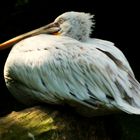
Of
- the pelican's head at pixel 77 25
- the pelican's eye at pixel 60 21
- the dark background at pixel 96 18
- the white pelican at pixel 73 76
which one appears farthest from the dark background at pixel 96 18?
the white pelican at pixel 73 76

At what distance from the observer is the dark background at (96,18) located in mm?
7723

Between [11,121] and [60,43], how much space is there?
2.48 ft

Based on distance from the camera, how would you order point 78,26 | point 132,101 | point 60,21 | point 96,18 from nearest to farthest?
point 132,101 < point 78,26 < point 60,21 < point 96,18

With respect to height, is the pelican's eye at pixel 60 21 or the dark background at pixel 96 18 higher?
the pelican's eye at pixel 60 21

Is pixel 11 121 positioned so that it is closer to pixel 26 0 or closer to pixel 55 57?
pixel 55 57

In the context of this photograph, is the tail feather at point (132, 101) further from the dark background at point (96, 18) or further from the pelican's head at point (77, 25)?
the dark background at point (96, 18)

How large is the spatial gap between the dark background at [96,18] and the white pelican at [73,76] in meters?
2.90

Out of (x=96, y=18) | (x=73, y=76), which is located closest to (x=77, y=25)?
(x=73, y=76)

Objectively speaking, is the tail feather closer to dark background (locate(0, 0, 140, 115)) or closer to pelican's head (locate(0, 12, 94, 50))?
pelican's head (locate(0, 12, 94, 50))

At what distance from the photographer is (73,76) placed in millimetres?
4363

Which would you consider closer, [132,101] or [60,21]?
[132,101]

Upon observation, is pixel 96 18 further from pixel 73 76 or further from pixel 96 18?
pixel 73 76

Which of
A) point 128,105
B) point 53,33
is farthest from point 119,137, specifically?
point 53,33

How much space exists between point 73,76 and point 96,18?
3.73m
